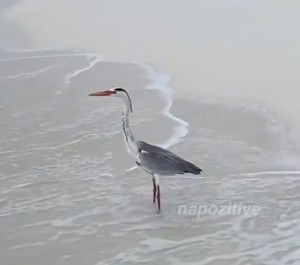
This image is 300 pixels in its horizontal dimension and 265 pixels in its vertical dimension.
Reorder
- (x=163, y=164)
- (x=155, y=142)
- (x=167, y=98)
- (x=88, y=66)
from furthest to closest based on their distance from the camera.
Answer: (x=88, y=66)
(x=167, y=98)
(x=155, y=142)
(x=163, y=164)

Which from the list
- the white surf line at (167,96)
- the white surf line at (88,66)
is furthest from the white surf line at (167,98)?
the white surf line at (88,66)

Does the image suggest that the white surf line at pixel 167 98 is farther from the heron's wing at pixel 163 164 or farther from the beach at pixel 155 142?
the heron's wing at pixel 163 164

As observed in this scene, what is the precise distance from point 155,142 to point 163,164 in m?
1.28

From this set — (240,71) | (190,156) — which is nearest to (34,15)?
(240,71)

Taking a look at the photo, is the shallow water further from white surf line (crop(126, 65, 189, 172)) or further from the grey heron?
the grey heron

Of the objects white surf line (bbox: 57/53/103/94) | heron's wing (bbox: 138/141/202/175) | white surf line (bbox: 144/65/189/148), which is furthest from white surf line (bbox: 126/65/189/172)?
heron's wing (bbox: 138/141/202/175)

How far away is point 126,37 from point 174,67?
2169 millimetres

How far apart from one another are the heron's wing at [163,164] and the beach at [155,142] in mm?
211

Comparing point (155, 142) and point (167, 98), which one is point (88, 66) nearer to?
point (167, 98)

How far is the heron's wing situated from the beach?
0.69 feet

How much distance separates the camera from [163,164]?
15.4 ft

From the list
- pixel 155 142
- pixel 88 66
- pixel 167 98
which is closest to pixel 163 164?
pixel 155 142

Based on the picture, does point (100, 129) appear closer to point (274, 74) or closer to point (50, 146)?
point (50, 146)

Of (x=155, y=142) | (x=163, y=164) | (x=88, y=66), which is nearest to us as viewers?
(x=163, y=164)
